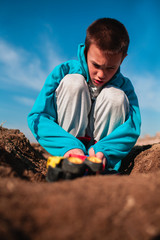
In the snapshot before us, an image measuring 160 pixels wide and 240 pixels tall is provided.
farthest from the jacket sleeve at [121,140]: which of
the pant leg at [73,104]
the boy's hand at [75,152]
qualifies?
the pant leg at [73,104]

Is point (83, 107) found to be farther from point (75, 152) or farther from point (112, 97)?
point (75, 152)

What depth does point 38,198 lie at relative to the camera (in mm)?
730

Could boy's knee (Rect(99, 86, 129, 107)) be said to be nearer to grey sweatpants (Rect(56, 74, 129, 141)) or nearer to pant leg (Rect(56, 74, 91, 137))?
grey sweatpants (Rect(56, 74, 129, 141))

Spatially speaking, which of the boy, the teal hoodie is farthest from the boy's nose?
the teal hoodie

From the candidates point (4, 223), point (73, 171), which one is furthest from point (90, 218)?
point (73, 171)

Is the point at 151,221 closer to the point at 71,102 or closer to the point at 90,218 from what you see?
the point at 90,218

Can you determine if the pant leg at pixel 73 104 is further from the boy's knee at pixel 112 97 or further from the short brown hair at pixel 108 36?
the short brown hair at pixel 108 36

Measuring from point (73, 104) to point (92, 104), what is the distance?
0.33 metres

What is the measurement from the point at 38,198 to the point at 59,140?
1.07 metres

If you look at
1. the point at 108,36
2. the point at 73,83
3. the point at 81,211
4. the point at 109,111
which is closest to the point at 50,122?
the point at 73,83

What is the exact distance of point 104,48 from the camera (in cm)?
187

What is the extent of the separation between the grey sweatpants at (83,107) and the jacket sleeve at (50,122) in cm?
9

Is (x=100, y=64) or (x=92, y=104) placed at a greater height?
(x=100, y=64)

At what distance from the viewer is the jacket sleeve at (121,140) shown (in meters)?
1.78
